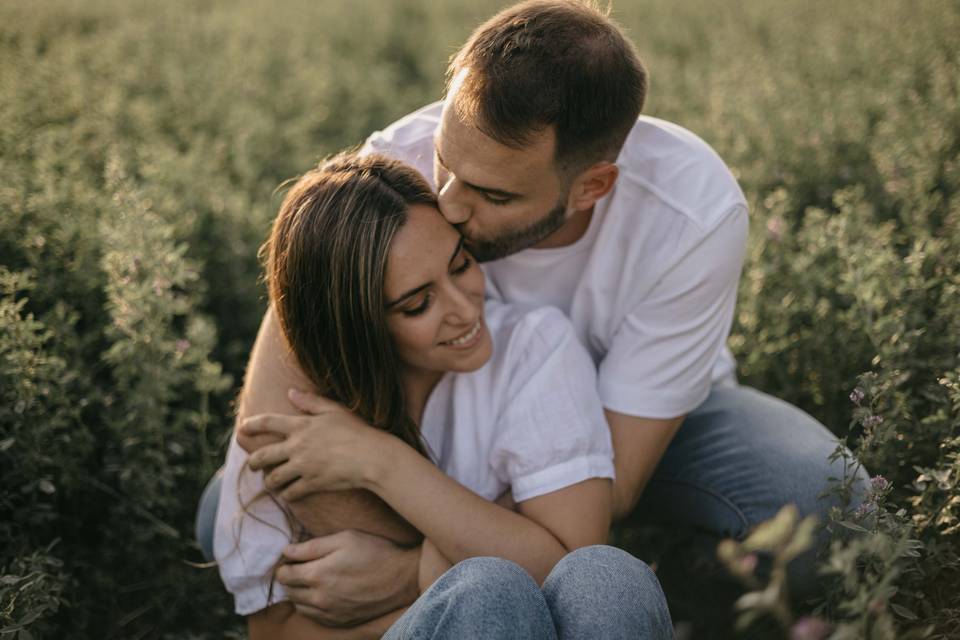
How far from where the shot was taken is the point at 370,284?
225 cm

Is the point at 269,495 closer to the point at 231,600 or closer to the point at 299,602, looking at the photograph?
the point at 299,602

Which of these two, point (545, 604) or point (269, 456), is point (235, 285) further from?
point (545, 604)

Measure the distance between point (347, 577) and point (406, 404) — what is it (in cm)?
56

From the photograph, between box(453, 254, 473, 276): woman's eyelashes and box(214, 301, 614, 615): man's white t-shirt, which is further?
box(453, 254, 473, 276): woman's eyelashes

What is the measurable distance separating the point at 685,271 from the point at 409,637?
4.88 ft

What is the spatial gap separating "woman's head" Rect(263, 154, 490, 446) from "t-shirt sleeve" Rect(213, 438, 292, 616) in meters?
0.40

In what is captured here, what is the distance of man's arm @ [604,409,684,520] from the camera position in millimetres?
2578

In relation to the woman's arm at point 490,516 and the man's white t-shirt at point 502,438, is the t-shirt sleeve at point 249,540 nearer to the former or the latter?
the man's white t-shirt at point 502,438

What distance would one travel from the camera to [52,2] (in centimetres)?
817

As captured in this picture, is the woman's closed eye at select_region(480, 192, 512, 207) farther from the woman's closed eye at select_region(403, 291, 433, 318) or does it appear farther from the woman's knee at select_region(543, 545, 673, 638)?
the woman's knee at select_region(543, 545, 673, 638)

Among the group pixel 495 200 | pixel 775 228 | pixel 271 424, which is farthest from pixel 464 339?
pixel 775 228

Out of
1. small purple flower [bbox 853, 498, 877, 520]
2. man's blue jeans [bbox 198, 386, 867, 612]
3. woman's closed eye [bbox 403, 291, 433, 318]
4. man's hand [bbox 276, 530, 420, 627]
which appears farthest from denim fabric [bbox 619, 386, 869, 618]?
woman's closed eye [bbox 403, 291, 433, 318]

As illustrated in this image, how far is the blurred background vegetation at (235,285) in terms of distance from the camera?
7.75ft

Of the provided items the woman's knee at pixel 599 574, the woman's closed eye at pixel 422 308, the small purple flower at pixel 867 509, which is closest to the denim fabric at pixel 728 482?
the small purple flower at pixel 867 509
